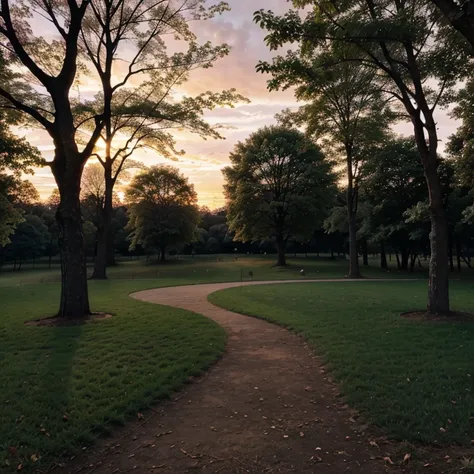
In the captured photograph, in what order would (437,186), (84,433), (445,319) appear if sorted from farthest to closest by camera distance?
(437,186), (445,319), (84,433)

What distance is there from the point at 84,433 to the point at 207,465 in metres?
1.51

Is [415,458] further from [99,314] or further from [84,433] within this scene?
[99,314]

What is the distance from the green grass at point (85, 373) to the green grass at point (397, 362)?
7.97 feet

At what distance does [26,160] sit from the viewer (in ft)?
55.0

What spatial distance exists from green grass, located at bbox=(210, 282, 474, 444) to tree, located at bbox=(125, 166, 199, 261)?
129ft

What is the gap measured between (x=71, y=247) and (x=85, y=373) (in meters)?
6.12

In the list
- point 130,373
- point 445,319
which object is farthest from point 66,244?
point 445,319

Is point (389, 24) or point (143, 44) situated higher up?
point (143, 44)

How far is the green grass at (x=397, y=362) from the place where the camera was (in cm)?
446

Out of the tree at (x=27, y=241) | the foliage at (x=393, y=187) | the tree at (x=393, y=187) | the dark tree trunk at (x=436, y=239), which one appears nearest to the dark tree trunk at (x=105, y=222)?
the foliage at (x=393, y=187)

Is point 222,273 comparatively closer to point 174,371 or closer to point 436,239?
point 436,239

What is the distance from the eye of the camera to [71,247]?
1156 centimetres

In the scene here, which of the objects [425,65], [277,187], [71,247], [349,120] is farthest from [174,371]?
[277,187]

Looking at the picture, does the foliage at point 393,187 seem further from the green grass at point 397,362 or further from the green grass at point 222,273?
the green grass at point 397,362
